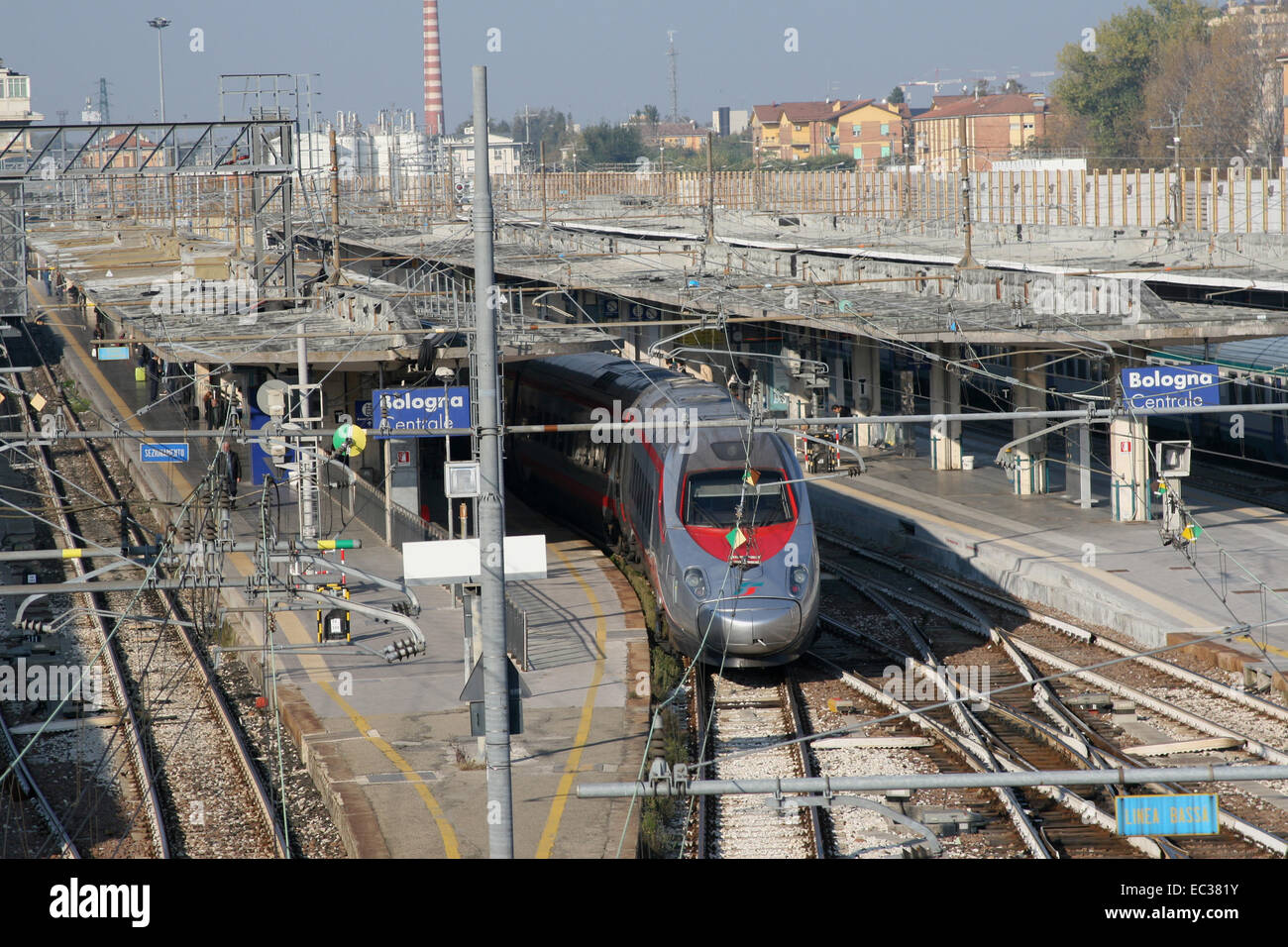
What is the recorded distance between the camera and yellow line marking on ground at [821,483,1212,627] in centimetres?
1895

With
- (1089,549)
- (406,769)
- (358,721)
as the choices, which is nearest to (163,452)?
(358,721)

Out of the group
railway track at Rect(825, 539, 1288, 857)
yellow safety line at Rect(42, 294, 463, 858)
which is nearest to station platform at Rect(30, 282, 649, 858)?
yellow safety line at Rect(42, 294, 463, 858)

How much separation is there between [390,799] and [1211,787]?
24.5 ft

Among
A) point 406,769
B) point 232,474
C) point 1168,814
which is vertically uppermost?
point 1168,814

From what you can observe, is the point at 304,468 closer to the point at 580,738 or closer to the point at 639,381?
the point at 639,381

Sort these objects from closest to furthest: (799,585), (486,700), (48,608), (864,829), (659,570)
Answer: (486,700)
(864,829)
(799,585)
(659,570)
(48,608)

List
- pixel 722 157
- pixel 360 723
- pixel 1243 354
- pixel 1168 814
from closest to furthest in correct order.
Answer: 1. pixel 1168 814
2. pixel 360 723
3. pixel 1243 354
4. pixel 722 157

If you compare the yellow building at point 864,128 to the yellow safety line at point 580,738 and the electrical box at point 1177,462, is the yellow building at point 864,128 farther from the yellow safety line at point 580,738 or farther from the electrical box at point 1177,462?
the yellow safety line at point 580,738

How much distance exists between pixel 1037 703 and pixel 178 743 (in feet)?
31.2

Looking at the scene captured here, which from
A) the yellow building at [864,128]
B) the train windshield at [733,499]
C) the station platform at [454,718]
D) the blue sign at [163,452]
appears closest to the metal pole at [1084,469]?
the station platform at [454,718]

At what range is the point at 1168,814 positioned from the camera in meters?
7.98
